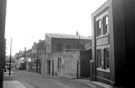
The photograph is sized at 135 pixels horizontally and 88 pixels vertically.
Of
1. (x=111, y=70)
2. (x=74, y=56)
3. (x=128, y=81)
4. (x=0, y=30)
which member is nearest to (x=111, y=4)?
(x=111, y=70)

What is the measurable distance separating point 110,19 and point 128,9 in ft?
6.48

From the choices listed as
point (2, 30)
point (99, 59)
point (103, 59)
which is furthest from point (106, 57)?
point (2, 30)

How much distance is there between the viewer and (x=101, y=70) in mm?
18047

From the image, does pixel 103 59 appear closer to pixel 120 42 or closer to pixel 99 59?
pixel 99 59

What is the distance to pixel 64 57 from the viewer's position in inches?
1112

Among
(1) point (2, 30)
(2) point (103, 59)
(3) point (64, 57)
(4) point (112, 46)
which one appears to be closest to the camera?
(1) point (2, 30)

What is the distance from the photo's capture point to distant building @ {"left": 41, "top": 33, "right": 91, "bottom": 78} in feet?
80.6

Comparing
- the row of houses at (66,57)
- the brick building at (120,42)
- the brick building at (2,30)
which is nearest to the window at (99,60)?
the brick building at (120,42)

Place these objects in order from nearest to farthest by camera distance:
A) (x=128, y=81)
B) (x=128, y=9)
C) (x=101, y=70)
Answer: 1. (x=128, y=81)
2. (x=128, y=9)
3. (x=101, y=70)

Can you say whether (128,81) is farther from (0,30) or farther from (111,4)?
(0,30)

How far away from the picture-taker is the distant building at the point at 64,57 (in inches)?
968

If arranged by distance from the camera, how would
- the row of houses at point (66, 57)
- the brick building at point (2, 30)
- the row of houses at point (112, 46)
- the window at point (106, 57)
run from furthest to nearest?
the row of houses at point (66, 57)
the window at point (106, 57)
the row of houses at point (112, 46)
the brick building at point (2, 30)

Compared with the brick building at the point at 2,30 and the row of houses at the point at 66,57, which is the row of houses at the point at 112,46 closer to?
the row of houses at the point at 66,57

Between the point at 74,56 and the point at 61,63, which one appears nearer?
the point at 74,56
